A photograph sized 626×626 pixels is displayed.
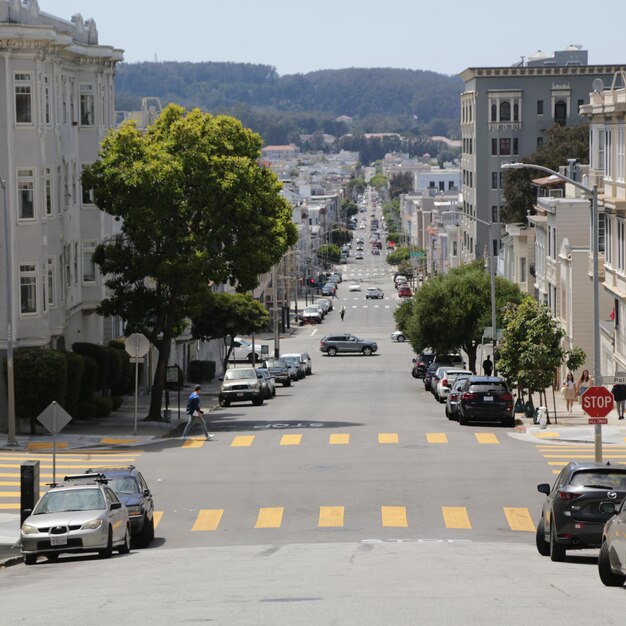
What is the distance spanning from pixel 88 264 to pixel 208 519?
27.4 m

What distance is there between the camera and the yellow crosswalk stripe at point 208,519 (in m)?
27.6

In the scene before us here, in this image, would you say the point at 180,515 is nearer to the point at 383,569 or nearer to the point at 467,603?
the point at 383,569

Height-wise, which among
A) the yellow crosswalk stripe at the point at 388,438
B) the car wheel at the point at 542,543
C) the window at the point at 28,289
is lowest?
the yellow crosswalk stripe at the point at 388,438

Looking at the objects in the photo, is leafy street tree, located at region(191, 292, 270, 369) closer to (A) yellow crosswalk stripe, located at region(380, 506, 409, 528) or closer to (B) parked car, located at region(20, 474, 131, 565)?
(A) yellow crosswalk stripe, located at region(380, 506, 409, 528)

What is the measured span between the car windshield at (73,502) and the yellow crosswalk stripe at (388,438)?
56.4ft

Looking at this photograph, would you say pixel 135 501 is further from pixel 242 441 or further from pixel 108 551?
pixel 242 441

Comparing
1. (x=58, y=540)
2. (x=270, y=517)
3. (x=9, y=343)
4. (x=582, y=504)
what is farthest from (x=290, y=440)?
(x=582, y=504)

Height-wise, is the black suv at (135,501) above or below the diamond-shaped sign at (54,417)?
below

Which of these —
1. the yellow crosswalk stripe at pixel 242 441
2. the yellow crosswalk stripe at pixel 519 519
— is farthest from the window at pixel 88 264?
the yellow crosswalk stripe at pixel 519 519

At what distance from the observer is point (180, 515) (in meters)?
28.9

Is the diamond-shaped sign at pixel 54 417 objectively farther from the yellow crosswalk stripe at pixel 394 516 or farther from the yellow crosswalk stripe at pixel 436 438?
the yellow crosswalk stripe at pixel 436 438

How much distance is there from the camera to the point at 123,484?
25.7m

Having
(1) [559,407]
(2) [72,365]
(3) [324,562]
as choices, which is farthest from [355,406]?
(3) [324,562]

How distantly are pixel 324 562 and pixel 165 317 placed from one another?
27.9 m
